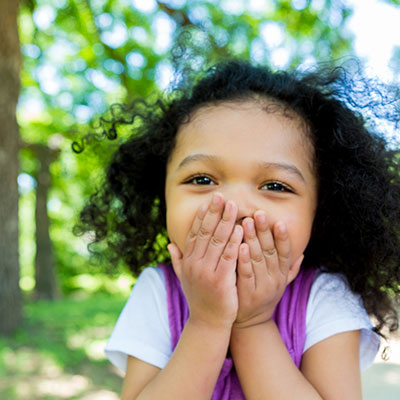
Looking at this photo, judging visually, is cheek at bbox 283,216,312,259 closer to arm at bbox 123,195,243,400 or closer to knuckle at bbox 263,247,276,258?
knuckle at bbox 263,247,276,258

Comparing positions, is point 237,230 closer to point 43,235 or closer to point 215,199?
point 215,199

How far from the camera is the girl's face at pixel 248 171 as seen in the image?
1.44 metres

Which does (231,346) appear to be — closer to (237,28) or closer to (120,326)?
(120,326)

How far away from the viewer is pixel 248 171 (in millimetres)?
1437

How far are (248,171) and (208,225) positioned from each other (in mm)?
229

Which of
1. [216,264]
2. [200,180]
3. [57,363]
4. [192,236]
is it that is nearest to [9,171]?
[57,363]

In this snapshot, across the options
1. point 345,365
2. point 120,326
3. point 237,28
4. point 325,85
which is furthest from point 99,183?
point 237,28

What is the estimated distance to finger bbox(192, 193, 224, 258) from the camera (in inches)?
52.2

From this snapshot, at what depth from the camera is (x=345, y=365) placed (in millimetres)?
1427

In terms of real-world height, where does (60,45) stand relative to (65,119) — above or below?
above

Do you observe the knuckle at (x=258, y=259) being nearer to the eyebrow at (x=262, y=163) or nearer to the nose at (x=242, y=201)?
the nose at (x=242, y=201)

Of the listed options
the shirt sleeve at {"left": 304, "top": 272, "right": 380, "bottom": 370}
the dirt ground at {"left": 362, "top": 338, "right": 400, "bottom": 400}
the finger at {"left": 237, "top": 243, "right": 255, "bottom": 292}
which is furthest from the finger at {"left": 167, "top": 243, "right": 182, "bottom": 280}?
the dirt ground at {"left": 362, "top": 338, "right": 400, "bottom": 400}

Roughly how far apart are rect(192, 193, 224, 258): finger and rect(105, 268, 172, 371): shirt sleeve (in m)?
0.41

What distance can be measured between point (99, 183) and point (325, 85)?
1227 mm
